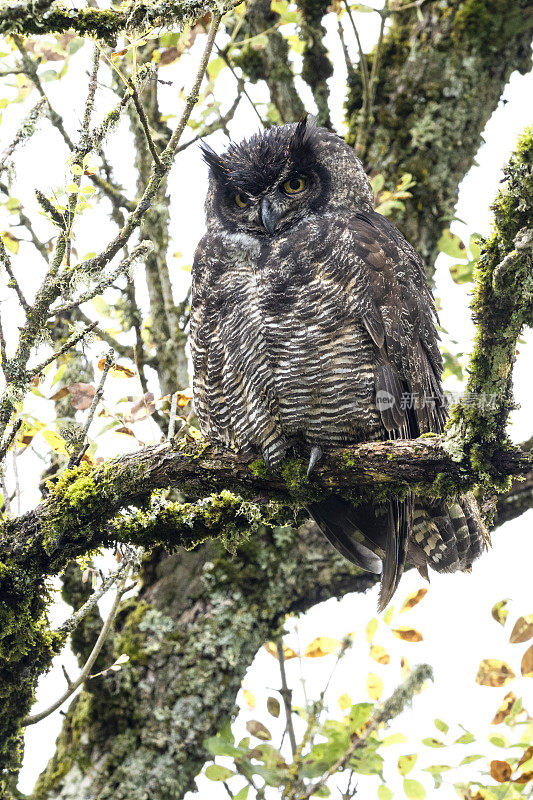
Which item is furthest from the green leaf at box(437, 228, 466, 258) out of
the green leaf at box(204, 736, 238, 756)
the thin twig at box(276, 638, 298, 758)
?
the green leaf at box(204, 736, 238, 756)

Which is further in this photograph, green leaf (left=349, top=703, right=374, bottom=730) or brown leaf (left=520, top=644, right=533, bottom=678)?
brown leaf (left=520, top=644, right=533, bottom=678)

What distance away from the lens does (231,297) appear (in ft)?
9.48

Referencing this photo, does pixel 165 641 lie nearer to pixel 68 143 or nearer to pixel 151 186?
pixel 151 186

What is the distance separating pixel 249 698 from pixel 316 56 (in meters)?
4.13

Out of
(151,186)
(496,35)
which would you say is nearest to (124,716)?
(151,186)

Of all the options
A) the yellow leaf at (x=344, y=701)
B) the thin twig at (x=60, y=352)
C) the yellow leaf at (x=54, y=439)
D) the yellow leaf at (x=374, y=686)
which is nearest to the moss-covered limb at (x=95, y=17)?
the thin twig at (x=60, y=352)

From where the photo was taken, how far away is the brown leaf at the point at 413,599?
3805 millimetres

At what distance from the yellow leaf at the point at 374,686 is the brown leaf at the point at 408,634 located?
26cm

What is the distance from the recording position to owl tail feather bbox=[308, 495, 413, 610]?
9.13 feet

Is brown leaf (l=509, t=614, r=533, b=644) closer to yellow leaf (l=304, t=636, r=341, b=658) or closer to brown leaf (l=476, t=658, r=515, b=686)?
brown leaf (l=476, t=658, r=515, b=686)

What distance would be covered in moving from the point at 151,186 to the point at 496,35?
135 inches

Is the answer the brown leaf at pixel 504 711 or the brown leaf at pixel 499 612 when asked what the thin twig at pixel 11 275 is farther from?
the brown leaf at pixel 504 711

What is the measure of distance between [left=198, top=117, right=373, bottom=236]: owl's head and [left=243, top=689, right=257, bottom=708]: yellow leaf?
262cm

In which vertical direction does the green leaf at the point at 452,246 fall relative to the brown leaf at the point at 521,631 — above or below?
above
